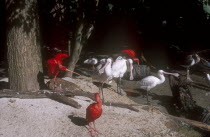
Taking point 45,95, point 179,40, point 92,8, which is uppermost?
point 92,8

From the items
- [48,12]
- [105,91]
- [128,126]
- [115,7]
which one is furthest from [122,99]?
[48,12]

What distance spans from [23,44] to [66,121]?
2.11 metres

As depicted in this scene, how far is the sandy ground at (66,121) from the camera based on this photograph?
5797 mm

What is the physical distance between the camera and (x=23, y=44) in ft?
22.9

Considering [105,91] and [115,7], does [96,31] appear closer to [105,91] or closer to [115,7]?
[115,7]

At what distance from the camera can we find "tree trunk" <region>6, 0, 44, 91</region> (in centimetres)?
688

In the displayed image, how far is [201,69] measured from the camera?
42.8ft

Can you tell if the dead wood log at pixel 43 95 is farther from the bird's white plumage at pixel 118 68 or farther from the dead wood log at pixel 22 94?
the bird's white plumage at pixel 118 68

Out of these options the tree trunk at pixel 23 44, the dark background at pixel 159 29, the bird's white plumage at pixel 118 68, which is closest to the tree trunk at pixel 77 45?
the bird's white plumage at pixel 118 68

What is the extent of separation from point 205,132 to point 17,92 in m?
4.23

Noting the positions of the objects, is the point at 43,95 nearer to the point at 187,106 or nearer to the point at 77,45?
the point at 77,45

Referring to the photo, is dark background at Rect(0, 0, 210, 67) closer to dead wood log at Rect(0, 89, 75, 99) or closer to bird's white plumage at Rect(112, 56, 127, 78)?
bird's white plumage at Rect(112, 56, 127, 78)

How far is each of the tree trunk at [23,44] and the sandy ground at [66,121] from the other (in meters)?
0.61

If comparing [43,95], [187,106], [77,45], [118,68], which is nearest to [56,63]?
[43,95]
